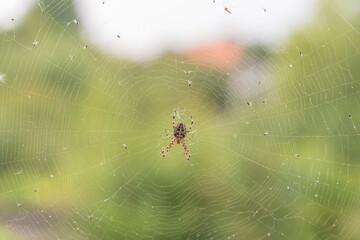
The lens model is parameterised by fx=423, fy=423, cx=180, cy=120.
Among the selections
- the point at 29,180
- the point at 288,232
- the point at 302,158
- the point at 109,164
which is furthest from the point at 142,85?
the point at 288,232

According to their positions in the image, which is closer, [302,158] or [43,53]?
[43,53]

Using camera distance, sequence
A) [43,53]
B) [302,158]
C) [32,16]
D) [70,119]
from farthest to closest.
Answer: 1. [32,16]
2. [302,158]
3. [70,119]
4. [43,53]

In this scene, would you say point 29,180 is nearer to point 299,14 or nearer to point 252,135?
point 252,135
